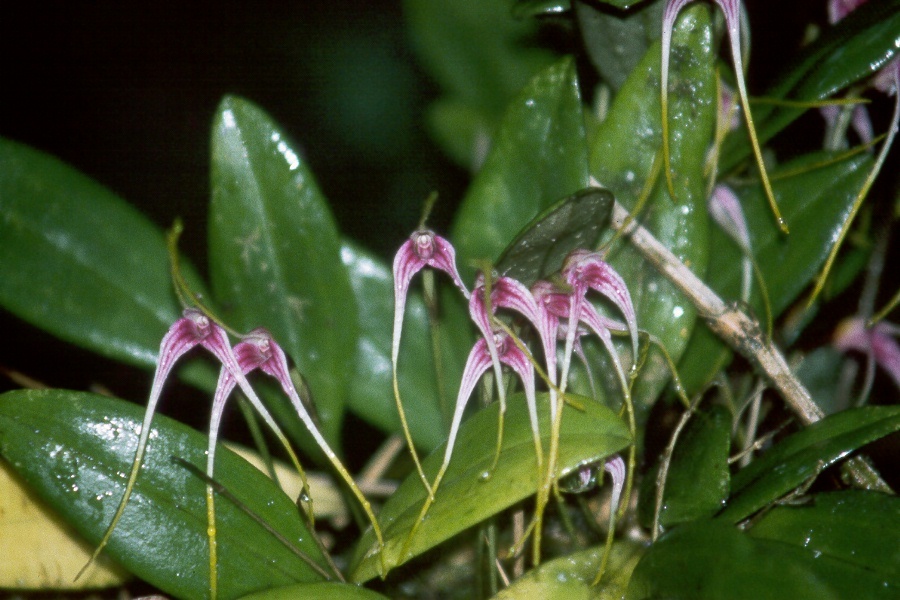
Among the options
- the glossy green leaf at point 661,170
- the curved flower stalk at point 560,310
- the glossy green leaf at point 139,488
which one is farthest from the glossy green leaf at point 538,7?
the glossy green leaf at point 139,488

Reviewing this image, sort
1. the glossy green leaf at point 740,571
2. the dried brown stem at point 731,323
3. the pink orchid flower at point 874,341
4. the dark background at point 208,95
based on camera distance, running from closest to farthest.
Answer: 1. the glossy green leaf at point 740,571
2. the dried brown stem at point 731,323
3. the pink orchid flower at point 874,341
4. the dark background at point 208,95

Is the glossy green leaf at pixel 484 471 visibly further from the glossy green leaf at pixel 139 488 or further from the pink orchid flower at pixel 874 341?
the pink orchid flower at pixel 874 341

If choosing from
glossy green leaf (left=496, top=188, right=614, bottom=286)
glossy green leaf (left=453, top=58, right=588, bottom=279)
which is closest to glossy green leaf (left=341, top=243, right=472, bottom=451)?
glossy green leaf (left=453, top=58, right=588, bottom=279)

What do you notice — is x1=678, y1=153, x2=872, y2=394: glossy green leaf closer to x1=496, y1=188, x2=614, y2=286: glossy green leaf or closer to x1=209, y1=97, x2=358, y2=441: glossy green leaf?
x1=496, y1=188, x2=614, y2=286: glossy green leaf

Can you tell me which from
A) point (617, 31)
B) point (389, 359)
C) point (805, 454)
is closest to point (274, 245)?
point (389, 359)

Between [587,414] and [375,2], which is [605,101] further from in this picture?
[375,2]

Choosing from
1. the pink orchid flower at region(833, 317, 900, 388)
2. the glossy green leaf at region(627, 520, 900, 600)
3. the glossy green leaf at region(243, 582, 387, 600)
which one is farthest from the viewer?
the pink orchid flower at region(833, 317, 900, 388)

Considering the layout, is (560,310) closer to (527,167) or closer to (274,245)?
(527,167)
